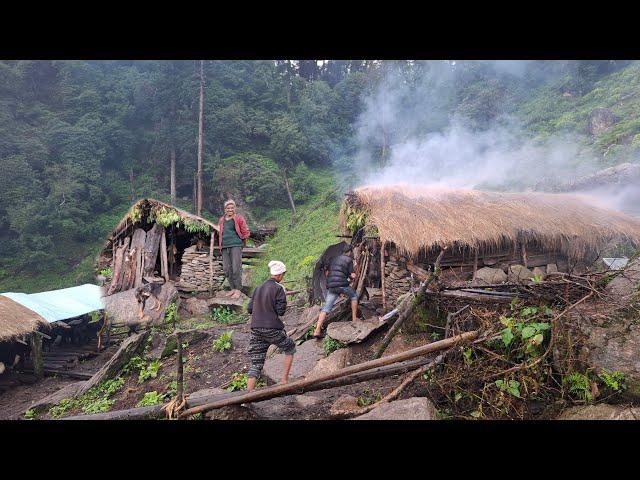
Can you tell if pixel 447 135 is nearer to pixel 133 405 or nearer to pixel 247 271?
pixel 247 271

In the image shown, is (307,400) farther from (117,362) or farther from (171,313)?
(171,313)

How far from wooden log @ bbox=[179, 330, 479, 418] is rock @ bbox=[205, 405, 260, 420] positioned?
86 millimetres

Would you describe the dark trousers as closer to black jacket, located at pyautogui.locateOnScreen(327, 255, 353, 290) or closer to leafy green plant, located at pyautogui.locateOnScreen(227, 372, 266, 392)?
black jacket, located at pyautogui.locateOnScreen(327, 255, 353, 290)

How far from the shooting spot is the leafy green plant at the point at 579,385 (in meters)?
3.78

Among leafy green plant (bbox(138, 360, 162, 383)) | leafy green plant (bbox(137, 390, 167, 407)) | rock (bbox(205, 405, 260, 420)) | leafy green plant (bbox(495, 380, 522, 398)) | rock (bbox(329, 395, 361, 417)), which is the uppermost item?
leafy green plant (bbox(495, 380, 522, 398))

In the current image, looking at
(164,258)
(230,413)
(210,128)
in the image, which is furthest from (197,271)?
(210,128)

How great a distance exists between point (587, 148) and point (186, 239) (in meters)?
21.6

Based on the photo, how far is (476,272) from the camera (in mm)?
9133

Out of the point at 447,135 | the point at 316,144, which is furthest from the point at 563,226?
the point at 316,144

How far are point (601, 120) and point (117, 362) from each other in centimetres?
2665

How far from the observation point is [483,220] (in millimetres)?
8766

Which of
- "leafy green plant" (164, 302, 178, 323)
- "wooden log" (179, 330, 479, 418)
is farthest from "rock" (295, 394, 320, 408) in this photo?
"leafy green plant" (164, 302, 178, 323)

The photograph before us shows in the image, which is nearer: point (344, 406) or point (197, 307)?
point (344, 406)

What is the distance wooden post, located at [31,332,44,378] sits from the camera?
10.2 metres
